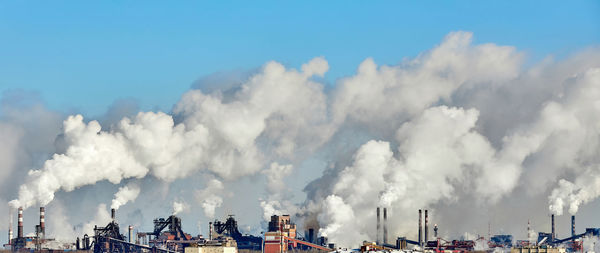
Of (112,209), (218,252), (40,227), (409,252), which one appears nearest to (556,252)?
(409,252)

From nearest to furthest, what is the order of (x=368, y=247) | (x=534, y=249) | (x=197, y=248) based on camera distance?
(x=368, y=247)
(x=197, y=248)
(x=534, y=249)

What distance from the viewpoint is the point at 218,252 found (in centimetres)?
17925

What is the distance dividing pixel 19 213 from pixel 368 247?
229ft

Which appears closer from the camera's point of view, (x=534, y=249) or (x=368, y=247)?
(x=368, y=247)

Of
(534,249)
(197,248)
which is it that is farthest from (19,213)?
(534,249)

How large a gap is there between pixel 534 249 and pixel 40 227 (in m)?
98.8

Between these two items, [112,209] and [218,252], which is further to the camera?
[112,209]

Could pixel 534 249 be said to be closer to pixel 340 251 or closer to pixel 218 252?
pixel 340 251

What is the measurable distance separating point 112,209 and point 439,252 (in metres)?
66.4

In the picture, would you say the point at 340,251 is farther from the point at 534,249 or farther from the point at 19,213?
the point at 19,213

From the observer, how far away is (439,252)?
199375mm

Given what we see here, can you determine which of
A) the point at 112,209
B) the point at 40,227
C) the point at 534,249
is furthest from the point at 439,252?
the point at 40,227

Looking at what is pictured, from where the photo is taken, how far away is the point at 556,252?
649 feet

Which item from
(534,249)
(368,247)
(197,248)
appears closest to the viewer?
(368,247)
